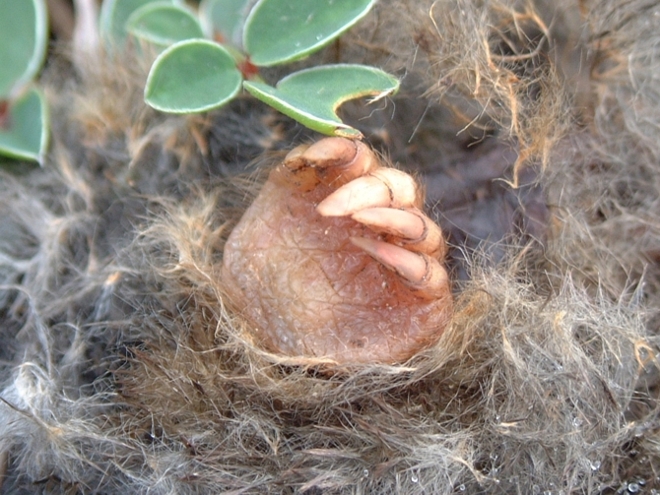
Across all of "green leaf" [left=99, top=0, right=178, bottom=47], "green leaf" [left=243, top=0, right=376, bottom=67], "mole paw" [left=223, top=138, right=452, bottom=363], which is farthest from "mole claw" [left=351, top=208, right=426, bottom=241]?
"green leaf" [left=99, top=0, right=178, bottom=47]

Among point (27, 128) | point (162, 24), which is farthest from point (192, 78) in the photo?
point (27, 128)

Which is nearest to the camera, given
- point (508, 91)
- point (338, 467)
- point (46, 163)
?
point (338, 467)

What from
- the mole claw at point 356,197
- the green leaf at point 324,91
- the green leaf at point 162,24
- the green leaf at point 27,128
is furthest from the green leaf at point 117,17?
the mole claw at point 356,197

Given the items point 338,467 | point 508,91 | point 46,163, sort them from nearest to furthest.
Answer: point 338,467
point 508,91
point 46,163

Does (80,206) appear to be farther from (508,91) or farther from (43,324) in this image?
(508,91)

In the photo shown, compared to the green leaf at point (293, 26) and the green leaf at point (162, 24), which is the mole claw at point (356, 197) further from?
the green leaf at point (162, 24)

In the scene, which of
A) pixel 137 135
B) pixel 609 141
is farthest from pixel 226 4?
pixel 609 141

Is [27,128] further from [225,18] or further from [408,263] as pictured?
[408,263]
